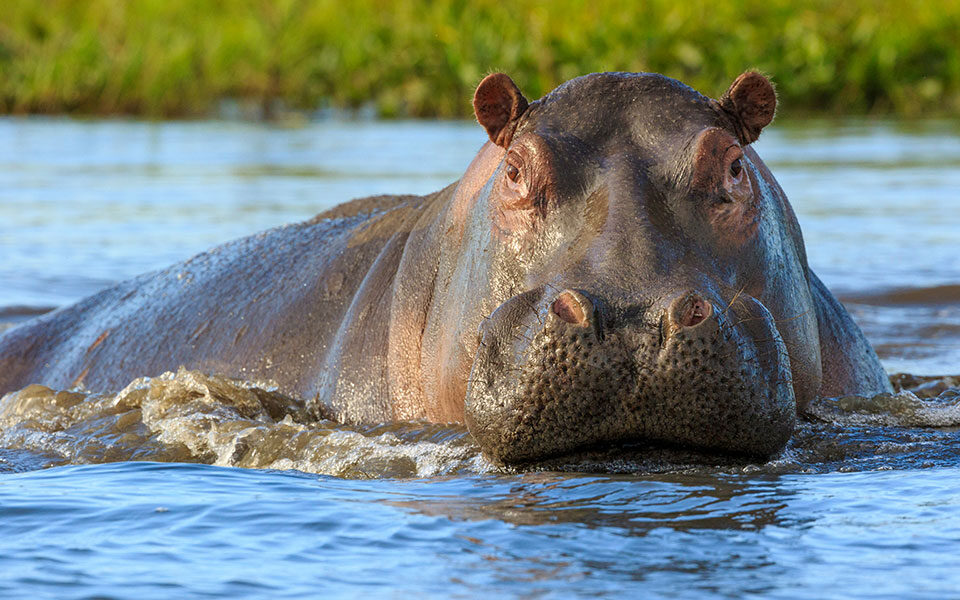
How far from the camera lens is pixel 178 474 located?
4156 mm

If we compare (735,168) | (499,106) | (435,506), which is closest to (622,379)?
(435,506)

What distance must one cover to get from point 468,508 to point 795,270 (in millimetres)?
1483

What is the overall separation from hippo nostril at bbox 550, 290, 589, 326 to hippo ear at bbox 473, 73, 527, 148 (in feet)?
2.79

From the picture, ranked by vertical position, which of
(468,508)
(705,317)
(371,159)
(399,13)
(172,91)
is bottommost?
(468,508)

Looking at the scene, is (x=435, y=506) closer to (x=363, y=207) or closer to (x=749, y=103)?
(x=749, y=103)

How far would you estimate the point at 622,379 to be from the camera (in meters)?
3.67

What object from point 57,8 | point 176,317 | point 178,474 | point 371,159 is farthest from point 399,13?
point 178,474

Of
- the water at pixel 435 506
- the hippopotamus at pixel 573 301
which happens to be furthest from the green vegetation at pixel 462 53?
the hippopotamus at pixel 573 301

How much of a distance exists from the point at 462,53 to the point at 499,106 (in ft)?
70.3

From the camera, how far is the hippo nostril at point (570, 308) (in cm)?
369

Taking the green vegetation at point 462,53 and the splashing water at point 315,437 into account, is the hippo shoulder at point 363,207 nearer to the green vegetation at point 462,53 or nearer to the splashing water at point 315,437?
the splashing water at point 315,437

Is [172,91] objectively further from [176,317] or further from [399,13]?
[176,317]

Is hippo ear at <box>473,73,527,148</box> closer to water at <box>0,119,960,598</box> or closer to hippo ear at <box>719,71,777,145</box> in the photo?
hippo ear at <box>719,71,777,145</box>

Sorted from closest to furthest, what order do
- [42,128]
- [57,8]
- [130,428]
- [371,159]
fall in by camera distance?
1. [130,428]
2. [371,159]
3. [42,128]
4. [57,8]
